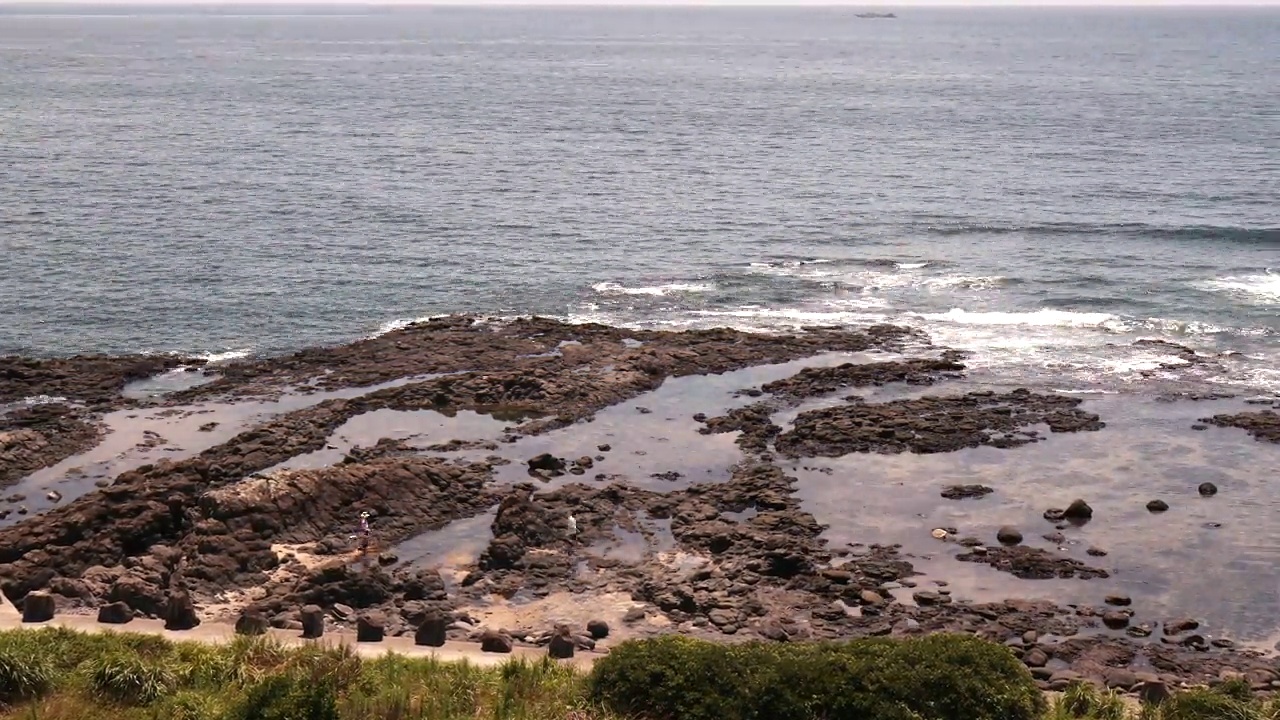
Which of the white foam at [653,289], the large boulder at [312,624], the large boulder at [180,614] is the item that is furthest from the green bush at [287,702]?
the white foam at [653,289]

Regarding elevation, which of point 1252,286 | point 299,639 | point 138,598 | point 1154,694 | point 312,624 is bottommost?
point 138,598

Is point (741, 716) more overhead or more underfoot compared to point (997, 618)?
more overhead

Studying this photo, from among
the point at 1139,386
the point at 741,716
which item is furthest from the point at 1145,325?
the point at 741,716

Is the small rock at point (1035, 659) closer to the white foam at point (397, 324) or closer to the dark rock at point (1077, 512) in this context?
the dark rock at point (1077, 512)

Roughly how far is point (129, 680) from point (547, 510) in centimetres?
1950

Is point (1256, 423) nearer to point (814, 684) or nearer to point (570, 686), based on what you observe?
point (814, 684)

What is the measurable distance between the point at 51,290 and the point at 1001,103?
135468 millimetres

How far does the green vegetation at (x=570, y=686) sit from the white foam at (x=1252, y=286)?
48587mm

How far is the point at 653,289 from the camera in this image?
8000 cm

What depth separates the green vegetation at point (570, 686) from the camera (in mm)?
30547

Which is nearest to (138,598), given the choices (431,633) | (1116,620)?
(431,633)

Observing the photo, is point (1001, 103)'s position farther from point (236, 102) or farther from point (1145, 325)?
point (1145, 325)

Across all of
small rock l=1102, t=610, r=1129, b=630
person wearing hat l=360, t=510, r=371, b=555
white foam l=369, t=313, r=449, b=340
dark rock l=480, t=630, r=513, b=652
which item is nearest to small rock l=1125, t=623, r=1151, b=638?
small rock l=1102, t=610, r=1129, b=630

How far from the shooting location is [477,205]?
10481 centimetres
